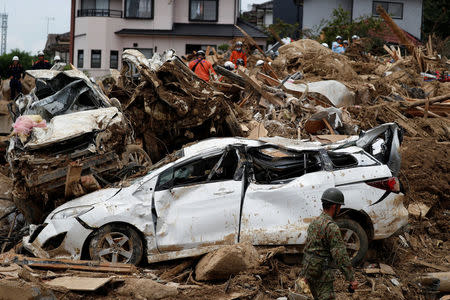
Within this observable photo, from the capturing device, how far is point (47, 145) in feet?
31.0

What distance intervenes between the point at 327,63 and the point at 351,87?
1842 millimetres

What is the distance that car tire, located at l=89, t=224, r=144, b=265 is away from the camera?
8.09 m

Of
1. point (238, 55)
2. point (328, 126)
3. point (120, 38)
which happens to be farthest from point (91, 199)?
point (120, 38)

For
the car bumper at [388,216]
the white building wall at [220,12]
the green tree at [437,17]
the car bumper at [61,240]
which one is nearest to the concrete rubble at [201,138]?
the car bumper at [61,240]

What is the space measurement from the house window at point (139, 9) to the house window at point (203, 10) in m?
2.71

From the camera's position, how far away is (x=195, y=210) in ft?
27.0

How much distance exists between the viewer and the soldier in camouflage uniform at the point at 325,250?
6.24 meters

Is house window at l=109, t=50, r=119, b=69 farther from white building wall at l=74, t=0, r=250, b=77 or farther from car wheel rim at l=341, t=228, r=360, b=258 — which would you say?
car wheel rim at l=341, t=228, r=360, b=258

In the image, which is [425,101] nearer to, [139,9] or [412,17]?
[139,9]

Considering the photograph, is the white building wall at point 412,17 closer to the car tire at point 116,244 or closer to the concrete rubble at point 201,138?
the concrete rubble at point 201,138

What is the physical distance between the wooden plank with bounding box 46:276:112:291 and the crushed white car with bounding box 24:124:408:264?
666mm

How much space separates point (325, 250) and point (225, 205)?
2.21 meters

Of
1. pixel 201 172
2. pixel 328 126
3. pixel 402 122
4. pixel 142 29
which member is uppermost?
pixel 142 29

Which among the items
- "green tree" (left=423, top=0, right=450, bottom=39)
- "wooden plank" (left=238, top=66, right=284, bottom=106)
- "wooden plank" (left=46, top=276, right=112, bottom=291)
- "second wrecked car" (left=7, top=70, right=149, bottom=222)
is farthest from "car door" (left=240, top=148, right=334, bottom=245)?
"green tree" (left=423, top=0, right=450, bottom=39)
